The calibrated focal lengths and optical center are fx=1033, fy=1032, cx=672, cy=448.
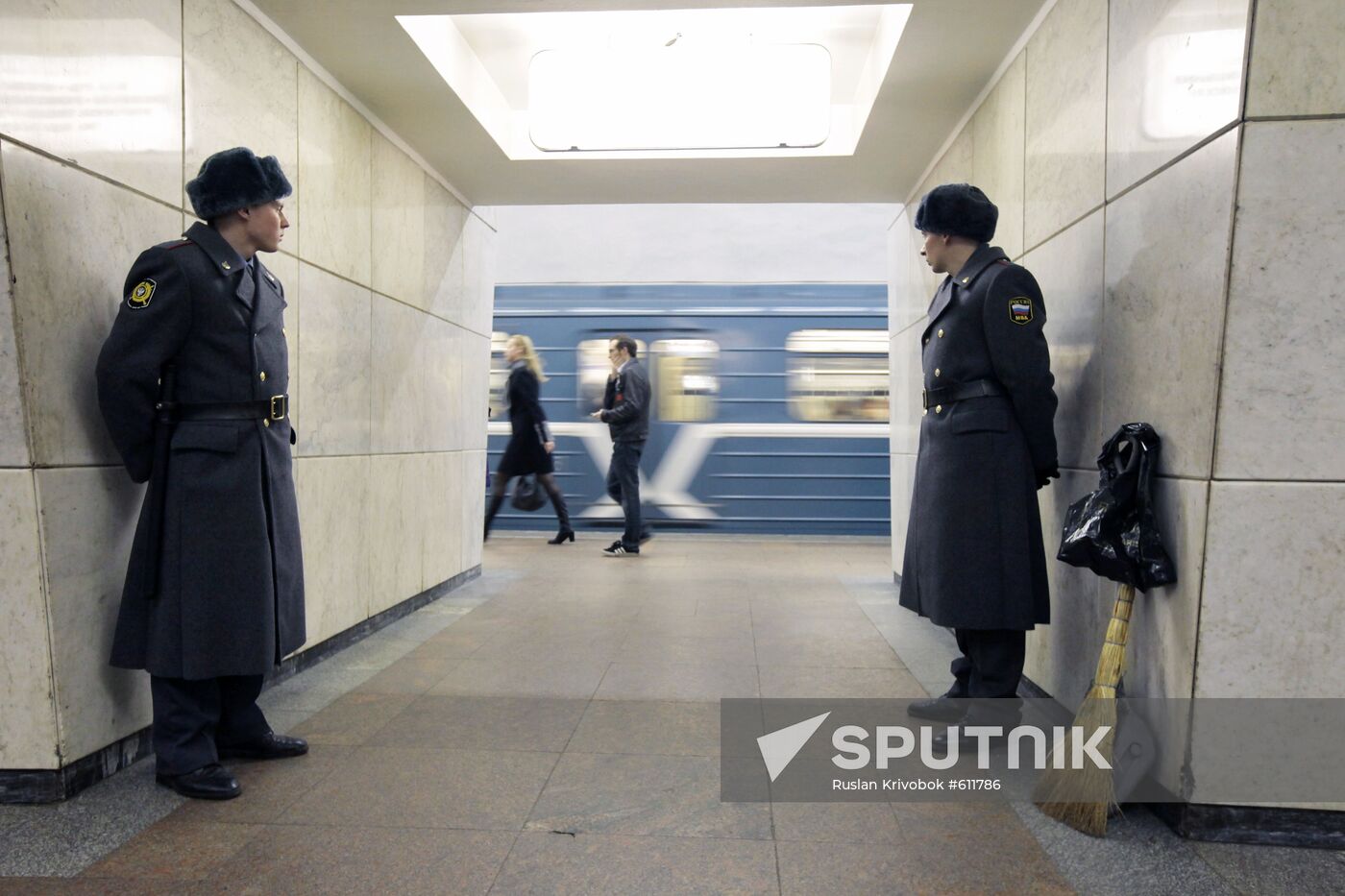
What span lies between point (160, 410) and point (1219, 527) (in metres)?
2.97

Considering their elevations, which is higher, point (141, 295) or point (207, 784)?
point (141, 295)

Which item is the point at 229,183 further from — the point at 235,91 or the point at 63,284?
the point at 235,91

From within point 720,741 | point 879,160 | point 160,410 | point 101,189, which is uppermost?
point 879,160

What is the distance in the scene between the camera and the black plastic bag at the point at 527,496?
9531 mm

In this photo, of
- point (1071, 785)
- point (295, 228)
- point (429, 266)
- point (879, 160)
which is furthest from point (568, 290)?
point (1071, 785)

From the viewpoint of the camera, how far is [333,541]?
193 inches

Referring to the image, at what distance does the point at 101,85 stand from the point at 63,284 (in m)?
0.66

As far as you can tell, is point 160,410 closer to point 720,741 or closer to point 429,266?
point 720,741

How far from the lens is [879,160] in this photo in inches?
246

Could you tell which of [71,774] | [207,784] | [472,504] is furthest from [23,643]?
[472,504]

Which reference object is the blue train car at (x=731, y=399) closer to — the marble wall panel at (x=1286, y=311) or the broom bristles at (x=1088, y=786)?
the broom bristles at (x=1088, y=786)

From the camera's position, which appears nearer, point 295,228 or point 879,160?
point 295,228

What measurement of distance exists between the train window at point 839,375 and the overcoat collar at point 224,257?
23.4 ft

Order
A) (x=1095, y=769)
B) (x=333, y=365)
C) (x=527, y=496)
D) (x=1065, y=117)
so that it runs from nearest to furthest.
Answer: (x=1095, y=769), (x=1065, y=117), (x=333, y=365), (x=527, y=496)
